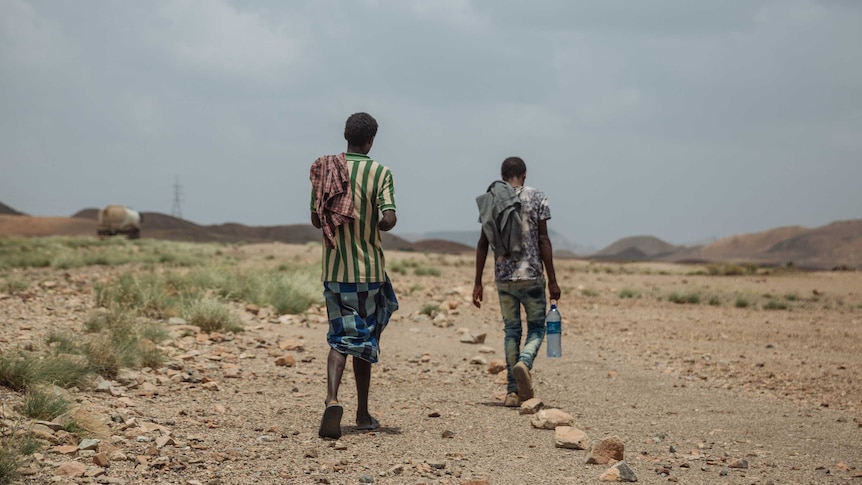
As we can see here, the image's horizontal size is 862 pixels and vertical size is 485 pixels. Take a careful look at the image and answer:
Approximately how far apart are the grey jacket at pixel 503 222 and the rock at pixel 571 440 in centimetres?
182

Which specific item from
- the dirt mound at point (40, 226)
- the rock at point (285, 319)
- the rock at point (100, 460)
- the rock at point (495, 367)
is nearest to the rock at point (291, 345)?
the rock at point (285, 319)

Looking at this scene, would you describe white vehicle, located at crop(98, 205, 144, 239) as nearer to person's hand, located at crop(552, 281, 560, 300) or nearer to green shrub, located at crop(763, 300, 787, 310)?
green shrub, located at crop(763, 300, 787, 310)

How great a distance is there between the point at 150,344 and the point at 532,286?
443 centimetres

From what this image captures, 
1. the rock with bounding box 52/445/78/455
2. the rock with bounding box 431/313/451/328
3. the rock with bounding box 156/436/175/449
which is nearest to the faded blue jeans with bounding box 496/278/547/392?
the rock with bounding box 156/436/175/449

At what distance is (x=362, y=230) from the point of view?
576 centimetres

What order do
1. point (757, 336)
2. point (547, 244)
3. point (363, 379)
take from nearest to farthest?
point (363, 379)
point (547, 244)
point (757, 336)

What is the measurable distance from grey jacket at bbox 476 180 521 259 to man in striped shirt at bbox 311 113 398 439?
1.51 m

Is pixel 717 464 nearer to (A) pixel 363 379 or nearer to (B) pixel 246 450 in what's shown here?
(A) pixel 363 379

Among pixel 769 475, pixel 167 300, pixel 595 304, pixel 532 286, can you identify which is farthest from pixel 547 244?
pixel 595 304

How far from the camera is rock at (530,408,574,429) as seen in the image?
6.33 metres

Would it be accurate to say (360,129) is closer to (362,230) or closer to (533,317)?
(362,230)

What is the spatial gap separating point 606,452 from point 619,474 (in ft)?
1.48

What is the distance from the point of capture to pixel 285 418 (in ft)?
21.7

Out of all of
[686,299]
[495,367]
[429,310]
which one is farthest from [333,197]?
[686,299]
